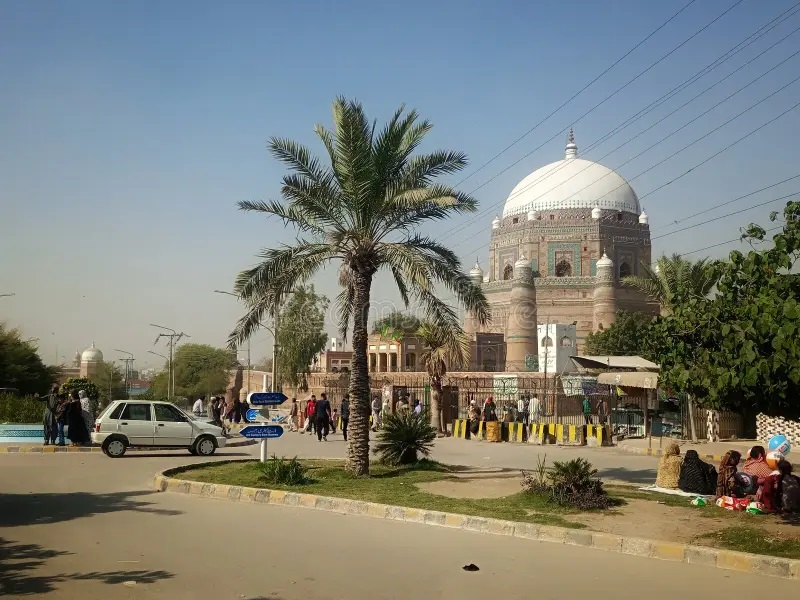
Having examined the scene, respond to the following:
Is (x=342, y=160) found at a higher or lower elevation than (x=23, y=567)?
higher

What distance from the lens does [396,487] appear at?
12461 millimetres

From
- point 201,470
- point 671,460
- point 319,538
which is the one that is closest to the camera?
point 319,538

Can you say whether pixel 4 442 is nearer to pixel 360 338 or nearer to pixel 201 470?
pixel 201 470

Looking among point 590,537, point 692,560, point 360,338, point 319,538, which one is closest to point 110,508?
point 319,538

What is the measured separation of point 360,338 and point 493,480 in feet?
10.8

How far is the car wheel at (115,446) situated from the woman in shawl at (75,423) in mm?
2419

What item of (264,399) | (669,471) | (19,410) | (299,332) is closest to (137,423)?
(264,399)

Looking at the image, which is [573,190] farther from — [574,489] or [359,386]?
[574,489]

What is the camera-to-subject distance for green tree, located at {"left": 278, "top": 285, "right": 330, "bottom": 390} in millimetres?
50000

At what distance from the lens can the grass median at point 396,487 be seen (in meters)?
10.1

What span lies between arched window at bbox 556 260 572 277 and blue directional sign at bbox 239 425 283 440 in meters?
53.5

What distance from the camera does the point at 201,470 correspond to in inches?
587

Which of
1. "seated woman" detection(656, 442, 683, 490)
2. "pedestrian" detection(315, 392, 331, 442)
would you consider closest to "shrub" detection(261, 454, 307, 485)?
"seated woman" detection(656, 442, 683, 490)

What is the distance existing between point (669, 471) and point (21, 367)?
44.2 m
